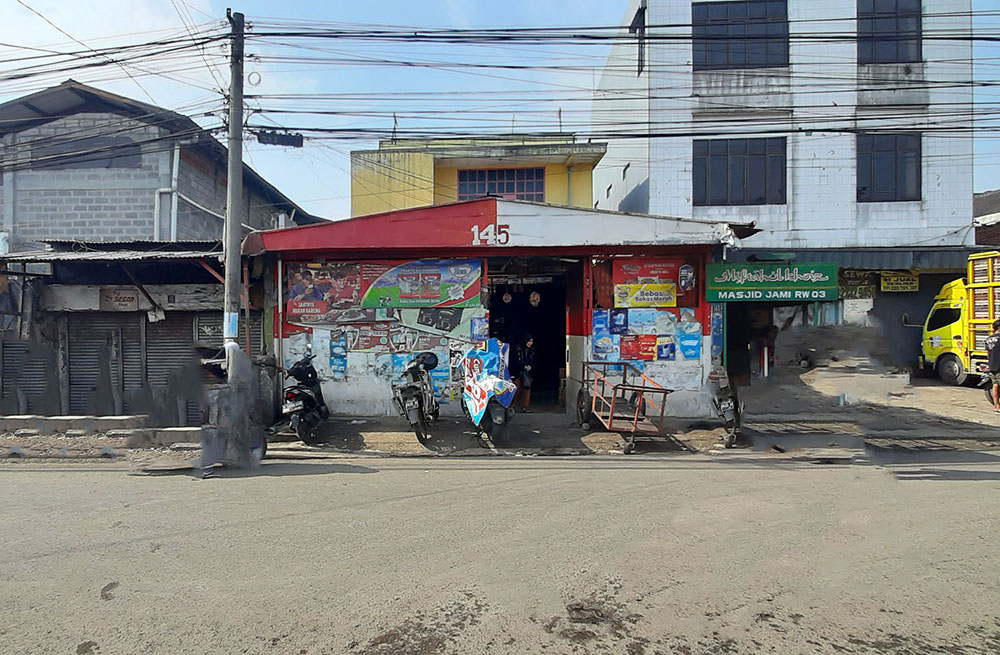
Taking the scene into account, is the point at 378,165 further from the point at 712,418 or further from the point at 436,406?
the point at 712,418

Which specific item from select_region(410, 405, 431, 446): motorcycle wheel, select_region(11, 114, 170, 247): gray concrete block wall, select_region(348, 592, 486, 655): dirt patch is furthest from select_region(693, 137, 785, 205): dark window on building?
select_region(348, 592, 486, 655): dirt patch

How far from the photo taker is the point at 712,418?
34.0 feet

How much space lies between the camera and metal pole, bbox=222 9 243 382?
9.20m

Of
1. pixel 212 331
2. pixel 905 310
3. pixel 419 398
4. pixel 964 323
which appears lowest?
pixel 419 398

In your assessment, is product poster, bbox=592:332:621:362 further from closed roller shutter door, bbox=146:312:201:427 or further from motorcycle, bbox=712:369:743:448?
closed roller shutter door, bbox=146:312:201:427

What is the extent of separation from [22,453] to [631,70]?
66.1 ft

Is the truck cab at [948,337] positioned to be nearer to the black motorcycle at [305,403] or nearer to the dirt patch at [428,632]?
the black motorcycle at [305,403]

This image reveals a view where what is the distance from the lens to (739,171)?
18406 millimetres

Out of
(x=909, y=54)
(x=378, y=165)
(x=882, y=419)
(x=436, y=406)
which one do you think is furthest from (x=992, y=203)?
(x=436, y=406)

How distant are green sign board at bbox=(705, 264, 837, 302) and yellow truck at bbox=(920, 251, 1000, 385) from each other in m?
6.66

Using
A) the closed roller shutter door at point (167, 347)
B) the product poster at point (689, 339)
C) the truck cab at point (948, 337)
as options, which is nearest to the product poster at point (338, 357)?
the closed roller shutter door at point (167, 347)

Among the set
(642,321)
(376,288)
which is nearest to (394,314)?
(376,288)

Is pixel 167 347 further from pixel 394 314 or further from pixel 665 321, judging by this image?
pixel 665 321

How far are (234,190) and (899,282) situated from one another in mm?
19072
